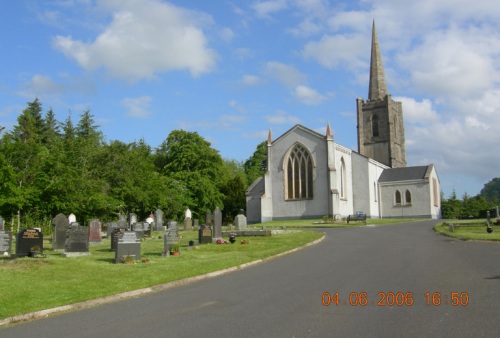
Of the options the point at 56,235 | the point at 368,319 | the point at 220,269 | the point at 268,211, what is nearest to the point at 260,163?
the point at 268,211

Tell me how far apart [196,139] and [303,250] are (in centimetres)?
4988

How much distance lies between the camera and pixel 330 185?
185 feet

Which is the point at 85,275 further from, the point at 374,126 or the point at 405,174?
the point at 374,126

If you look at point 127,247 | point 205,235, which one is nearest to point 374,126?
point 205,235

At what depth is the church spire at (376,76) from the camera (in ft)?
246

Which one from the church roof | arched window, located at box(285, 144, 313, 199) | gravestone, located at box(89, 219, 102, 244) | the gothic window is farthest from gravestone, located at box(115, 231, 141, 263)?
the gothic window

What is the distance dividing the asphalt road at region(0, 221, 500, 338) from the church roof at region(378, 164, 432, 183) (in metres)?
51.0

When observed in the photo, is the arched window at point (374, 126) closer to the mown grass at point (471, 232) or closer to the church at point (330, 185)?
the church at point (330, 185)

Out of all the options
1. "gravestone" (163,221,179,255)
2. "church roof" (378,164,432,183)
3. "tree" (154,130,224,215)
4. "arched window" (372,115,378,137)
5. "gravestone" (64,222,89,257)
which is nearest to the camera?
"gravestone" (64,222,89,257)

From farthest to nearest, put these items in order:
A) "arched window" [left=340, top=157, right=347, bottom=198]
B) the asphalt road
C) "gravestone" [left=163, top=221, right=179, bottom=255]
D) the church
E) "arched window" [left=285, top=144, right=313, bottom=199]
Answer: "arched window" [left=340, top=157, right=347, bottom=198], "arched window" [left=285, top=144, right=313, bottom=199], the church, "gravestone" [left=163, top=221, right=179, bottom=255], the asphalt road

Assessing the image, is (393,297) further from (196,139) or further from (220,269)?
(196,139)

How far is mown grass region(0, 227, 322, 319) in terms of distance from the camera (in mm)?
11039

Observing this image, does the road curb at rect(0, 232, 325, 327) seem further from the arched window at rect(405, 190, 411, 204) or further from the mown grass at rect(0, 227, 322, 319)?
the arched window at rect(405, 190, 411, 204)

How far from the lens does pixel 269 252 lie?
794 inches
